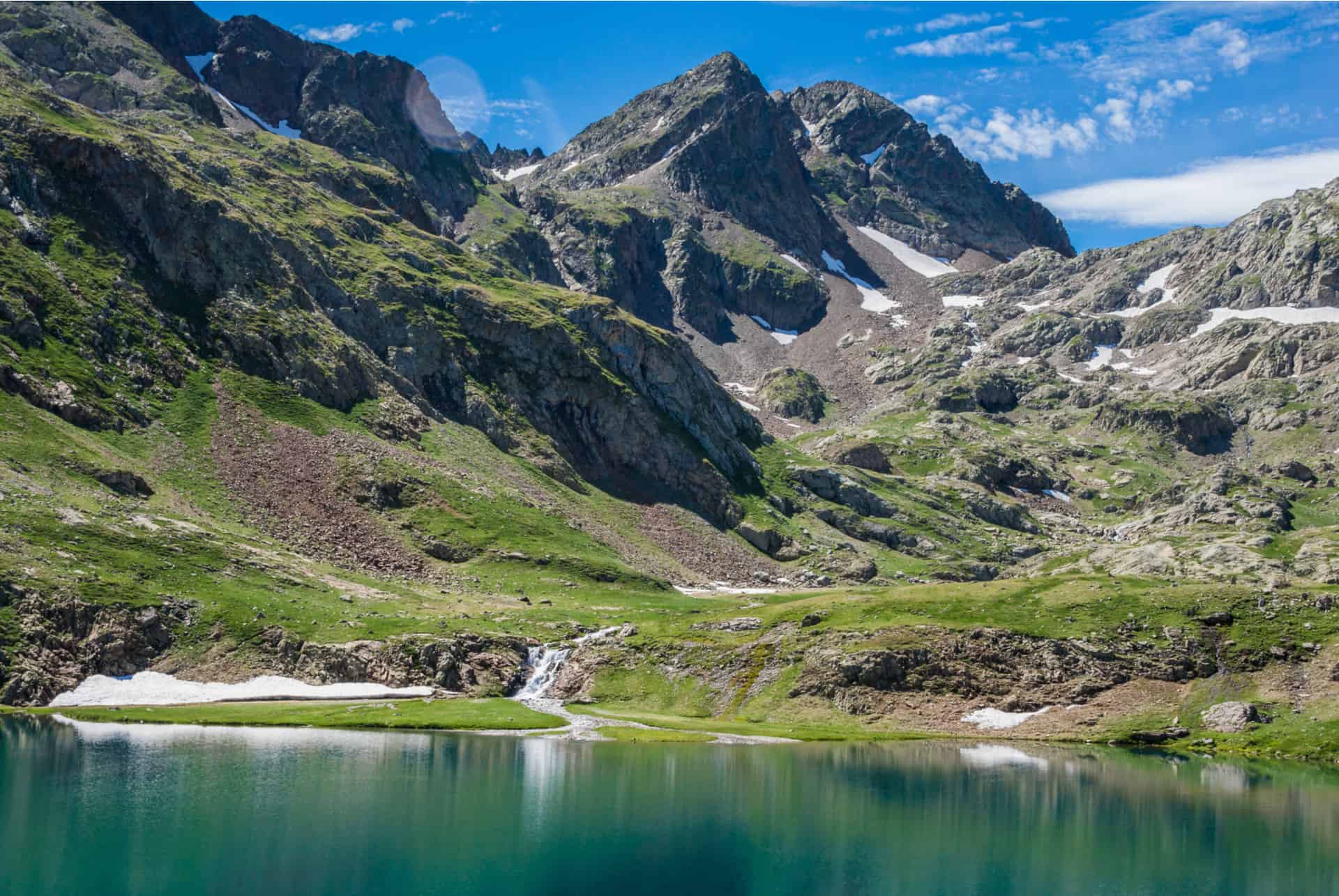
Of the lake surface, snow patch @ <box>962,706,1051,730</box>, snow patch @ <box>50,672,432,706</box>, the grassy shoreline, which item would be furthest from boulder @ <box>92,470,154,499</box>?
snow patch @ <box>962,706,1051,730</box>

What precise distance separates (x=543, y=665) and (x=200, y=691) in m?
36.2

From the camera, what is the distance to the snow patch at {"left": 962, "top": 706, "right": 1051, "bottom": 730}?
341 ft

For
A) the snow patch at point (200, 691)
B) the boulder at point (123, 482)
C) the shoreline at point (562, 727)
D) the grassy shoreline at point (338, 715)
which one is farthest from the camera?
the boulder at point (123, 482)

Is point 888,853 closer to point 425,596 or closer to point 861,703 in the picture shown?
point 861,703

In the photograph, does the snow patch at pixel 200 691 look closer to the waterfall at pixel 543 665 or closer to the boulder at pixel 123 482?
the waterfall at pixel 543 665

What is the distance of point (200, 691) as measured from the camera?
10519 cm

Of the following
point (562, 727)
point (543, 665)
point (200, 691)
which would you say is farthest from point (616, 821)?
point (543, 665)

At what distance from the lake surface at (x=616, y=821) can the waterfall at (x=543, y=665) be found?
3336cm

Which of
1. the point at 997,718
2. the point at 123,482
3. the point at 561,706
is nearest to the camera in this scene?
the point at 997,718

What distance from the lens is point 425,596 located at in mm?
149125

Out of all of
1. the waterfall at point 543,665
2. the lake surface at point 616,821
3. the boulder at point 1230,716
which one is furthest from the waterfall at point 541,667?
the boulder at point 1230,716

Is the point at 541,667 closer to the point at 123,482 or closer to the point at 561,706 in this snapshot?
the point at 561,706

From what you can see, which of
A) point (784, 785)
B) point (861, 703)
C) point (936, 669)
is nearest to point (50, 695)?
A: point (784, 785)

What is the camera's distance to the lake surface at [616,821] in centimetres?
4712
